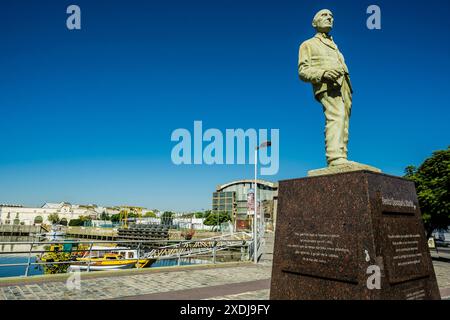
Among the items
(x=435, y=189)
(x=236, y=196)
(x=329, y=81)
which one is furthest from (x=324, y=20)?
(x=236, y=196)

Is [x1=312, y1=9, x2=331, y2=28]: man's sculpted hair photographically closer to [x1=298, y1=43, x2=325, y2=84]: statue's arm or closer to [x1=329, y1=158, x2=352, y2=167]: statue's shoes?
[x1=298, y1=43, x2=325, y2=84]: statue's arm

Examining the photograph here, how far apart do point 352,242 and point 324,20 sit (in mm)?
4210

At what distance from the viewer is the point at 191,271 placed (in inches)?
522

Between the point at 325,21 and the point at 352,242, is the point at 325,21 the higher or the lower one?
the higher one

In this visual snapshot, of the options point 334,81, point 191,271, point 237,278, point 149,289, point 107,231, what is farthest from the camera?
point 107,231

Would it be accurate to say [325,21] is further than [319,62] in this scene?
Yes

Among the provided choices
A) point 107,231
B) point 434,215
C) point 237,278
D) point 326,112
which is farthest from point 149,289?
point 107,231

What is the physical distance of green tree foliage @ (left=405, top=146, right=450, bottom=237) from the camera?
21516 millimetres

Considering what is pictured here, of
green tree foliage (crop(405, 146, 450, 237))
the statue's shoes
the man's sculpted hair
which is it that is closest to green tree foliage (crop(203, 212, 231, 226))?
green tree foliage (crop(405, 146, 450, 237))

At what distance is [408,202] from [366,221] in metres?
1.26

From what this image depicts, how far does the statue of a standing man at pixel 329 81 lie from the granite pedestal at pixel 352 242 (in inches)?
29.6

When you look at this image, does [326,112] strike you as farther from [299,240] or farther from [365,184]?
[299,240]

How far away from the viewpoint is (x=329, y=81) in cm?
553

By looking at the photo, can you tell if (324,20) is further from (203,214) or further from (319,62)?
(203,214)
